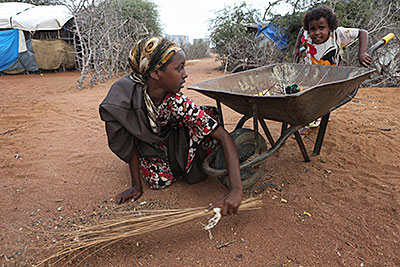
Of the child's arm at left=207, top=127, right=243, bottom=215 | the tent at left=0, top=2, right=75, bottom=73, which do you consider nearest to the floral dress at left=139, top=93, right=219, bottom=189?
the child's arm at left=207, top=127, right=243, bottom=215

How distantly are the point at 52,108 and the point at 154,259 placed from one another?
4.41 meters

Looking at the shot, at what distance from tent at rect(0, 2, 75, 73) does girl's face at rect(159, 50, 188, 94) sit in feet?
34.0

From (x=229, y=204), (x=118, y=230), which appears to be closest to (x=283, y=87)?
(x=229, y=204)

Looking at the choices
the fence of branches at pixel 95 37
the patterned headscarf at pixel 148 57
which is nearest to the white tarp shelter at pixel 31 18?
the fence of branches at pixel 95 37

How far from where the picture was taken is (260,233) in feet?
5.79

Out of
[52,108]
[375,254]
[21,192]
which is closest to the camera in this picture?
[375,254]

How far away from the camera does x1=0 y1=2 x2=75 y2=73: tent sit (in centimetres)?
1011

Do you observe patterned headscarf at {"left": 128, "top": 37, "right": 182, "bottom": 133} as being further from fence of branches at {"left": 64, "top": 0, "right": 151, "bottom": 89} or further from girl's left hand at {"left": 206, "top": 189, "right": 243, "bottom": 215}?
fence of branches at {"left": 64, "top": 0, "right": 151, "bottom": 89}

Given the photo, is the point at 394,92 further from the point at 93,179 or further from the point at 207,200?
the point at 93,179

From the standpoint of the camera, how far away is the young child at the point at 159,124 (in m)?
1.73

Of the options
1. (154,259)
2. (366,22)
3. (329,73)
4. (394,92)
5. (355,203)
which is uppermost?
(366,22)

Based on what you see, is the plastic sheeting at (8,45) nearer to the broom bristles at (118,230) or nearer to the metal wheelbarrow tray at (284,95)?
the metal wheelbarrow tray at (284,95)

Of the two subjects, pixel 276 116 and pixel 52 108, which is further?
pixel 52 108

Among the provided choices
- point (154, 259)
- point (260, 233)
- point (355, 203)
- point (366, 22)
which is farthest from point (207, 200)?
point (366, 22)
